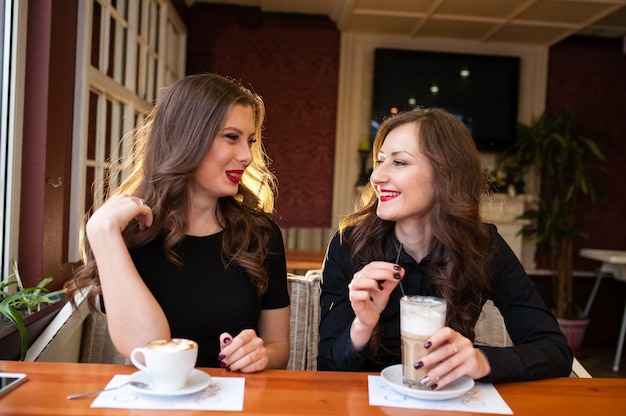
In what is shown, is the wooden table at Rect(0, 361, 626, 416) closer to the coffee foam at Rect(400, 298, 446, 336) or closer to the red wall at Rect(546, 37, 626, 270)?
the coffee foam at Rect(400, 298, 446, 336)

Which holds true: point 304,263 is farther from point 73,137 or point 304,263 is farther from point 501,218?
point 501,218

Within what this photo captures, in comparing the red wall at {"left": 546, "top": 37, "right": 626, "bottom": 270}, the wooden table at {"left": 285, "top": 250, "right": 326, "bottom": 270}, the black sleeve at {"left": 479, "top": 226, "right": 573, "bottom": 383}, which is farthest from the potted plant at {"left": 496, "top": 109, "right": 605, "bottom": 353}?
the black sleeve at {"left": 479, "top": 226, "right": 573, "bottom": 383}

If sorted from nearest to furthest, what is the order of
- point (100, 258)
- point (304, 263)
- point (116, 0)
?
point (100, 258) < point (116, 0) < point (304, 263)

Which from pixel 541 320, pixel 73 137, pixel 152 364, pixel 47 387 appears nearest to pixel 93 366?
pixel 47 387

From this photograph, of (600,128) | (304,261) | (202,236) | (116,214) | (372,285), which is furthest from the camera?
(600,128)

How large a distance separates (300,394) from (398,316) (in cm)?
56

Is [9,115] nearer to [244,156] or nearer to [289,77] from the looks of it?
[244,156]

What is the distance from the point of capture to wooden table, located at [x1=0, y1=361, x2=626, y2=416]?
38.2 inches

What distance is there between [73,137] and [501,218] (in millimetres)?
3842

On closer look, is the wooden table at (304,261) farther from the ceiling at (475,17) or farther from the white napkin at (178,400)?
the white napkin at (178,400)

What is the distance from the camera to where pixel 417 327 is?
42.5 inches

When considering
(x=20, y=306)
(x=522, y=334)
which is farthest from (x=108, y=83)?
(x=522, y=334)

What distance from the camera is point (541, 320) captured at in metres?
1.46

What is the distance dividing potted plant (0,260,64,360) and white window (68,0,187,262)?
1.47 ft
